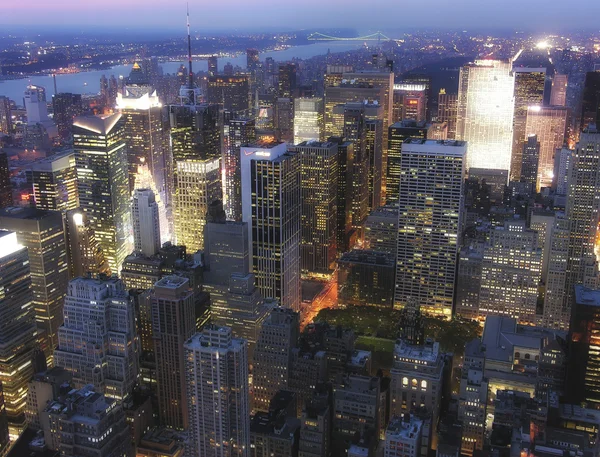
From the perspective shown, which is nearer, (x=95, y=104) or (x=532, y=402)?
(x=532, y=402)

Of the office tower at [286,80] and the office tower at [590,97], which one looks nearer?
the office tower at [590,97]

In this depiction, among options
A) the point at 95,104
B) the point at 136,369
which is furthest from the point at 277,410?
the point at 95,104

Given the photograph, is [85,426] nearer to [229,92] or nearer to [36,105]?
[36,105]

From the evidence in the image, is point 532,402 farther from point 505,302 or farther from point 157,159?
point 157,159

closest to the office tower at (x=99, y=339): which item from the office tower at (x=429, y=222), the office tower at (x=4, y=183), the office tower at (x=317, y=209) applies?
the office tower at (x=429, y=222)

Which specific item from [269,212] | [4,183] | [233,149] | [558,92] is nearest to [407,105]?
[558,92]

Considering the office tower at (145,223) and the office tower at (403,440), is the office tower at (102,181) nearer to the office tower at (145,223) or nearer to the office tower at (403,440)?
the office tower at (145,223)
